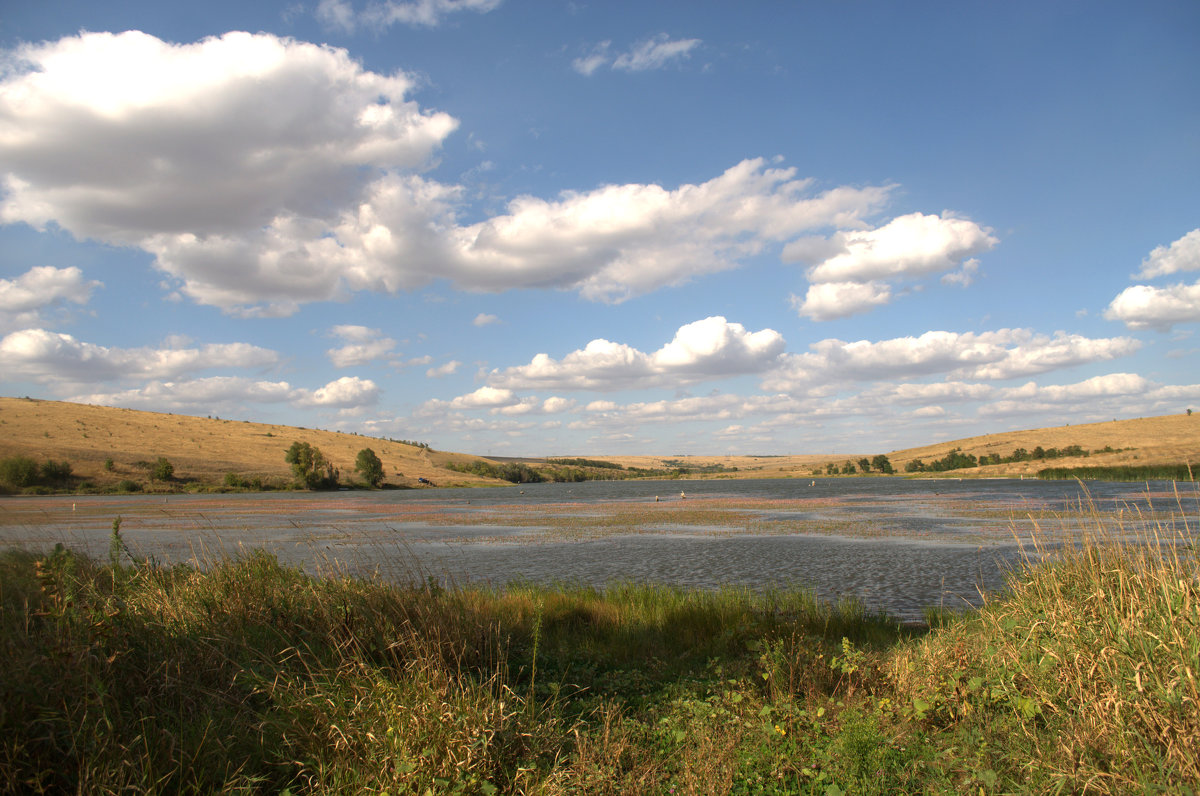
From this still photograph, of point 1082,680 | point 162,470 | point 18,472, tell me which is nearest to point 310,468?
point 162,470

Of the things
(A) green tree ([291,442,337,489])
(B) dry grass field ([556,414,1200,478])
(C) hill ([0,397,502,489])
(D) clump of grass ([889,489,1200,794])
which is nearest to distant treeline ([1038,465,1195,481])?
(B) dry grass field ([556,414,1200,478])

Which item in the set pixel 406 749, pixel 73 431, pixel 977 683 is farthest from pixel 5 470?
pixel 977 683

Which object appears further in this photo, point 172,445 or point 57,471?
point 172,445

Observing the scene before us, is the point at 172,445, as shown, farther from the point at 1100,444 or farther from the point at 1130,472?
the point at 1100,444

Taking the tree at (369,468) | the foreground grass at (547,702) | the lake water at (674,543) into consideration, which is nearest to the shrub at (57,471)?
the lake water at (674,543)

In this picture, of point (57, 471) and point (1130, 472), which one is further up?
point (57, 471)

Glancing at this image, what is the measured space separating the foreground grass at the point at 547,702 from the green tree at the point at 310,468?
8852cm

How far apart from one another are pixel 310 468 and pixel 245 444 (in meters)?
23.3

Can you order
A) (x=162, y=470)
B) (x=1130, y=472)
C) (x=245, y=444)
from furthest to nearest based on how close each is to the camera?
(x=245, y=444)
(x=162, y=470)
(x=1130, y=472)

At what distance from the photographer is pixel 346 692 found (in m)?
5.59

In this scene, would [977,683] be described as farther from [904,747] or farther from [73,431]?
[73,431]

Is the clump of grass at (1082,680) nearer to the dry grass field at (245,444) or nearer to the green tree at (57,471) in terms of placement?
the dry grass field at (245,444)

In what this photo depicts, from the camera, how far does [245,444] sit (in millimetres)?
105250

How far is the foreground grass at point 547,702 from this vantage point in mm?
4332
